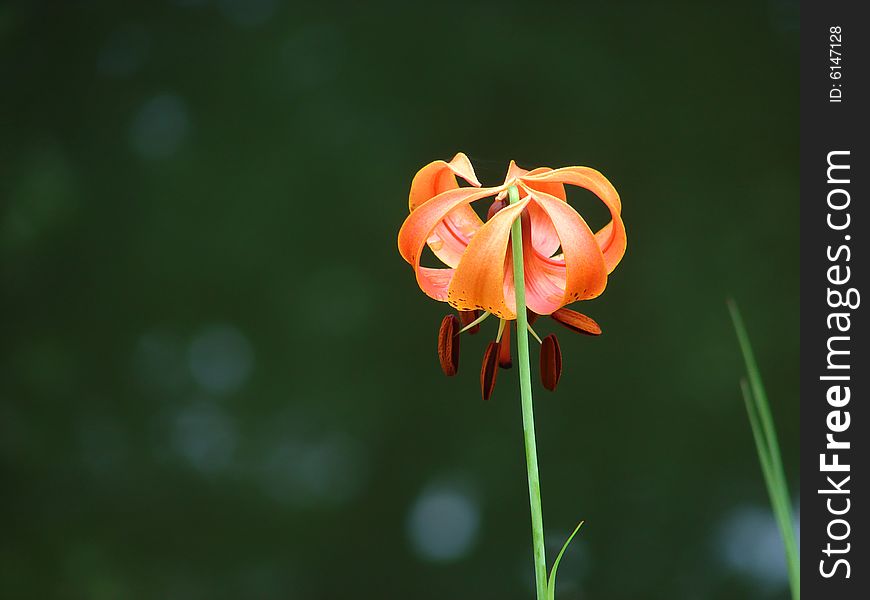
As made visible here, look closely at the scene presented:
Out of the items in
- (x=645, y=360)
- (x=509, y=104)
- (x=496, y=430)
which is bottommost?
(x=496, y=430)

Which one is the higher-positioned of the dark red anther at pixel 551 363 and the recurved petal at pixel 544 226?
the recurved petal at pixel 544 226

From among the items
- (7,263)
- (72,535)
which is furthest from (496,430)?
(7,263)

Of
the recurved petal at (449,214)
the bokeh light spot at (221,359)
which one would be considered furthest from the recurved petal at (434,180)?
the bokeh light spot at (221,359)

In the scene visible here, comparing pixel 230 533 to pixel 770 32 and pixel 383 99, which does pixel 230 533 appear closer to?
pixel 383 99

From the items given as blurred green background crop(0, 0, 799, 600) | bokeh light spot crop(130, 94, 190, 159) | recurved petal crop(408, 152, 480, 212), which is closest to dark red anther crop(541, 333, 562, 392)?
recurved petal crop(408, 152, 480, 212)

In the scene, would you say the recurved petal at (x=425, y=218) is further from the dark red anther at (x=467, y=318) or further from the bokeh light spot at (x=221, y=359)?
the bokeh light spot at (x=221, y=359)

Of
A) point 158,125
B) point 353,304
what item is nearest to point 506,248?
point 353,304

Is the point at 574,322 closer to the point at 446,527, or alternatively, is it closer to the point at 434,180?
the point at 434,180
